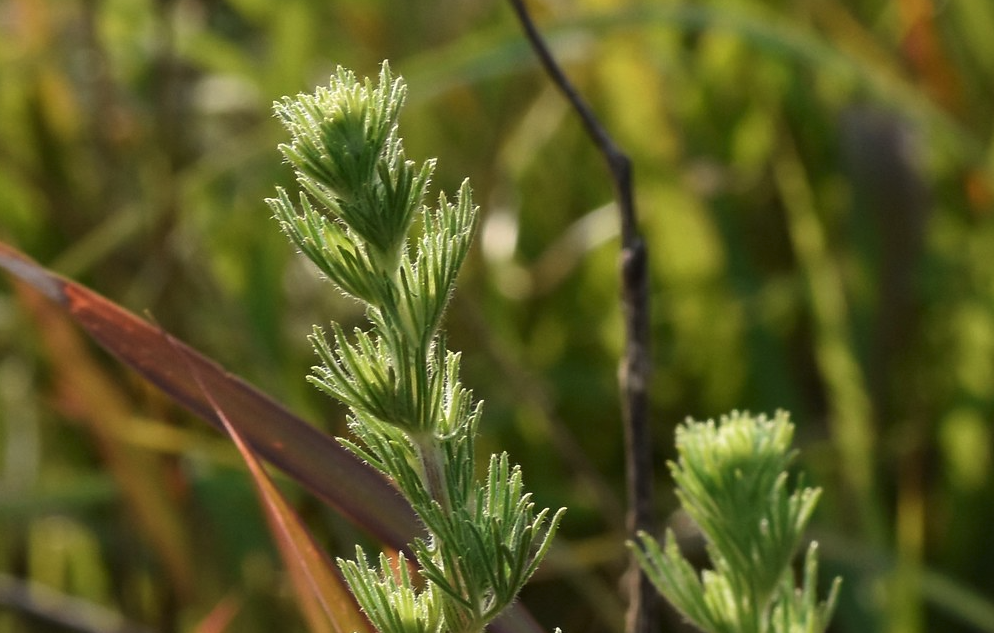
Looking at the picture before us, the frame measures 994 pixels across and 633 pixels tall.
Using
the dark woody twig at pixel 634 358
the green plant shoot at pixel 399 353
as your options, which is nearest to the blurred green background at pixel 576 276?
the dark woody twig at pixel 634 358

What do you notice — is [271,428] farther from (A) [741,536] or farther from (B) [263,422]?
(A) [741,536]

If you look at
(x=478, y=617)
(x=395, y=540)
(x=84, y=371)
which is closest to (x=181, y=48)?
(x=84, y=371)

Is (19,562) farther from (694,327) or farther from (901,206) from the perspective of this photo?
(901,206)

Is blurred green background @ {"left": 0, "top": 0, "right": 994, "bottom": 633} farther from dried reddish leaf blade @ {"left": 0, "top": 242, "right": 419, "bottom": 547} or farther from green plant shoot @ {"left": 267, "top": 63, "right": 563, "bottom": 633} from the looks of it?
green plant shoot @ {"left": 267, "top": 63, "right": 563, "bottom": 633}

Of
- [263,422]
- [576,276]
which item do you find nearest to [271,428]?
[263,422]

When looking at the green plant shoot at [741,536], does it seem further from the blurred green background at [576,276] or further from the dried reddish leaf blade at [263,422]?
the blurred green background at [576,276]

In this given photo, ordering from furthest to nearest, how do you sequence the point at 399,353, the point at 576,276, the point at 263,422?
the point at 576,276, the point at 263,422, the point at 399,353
